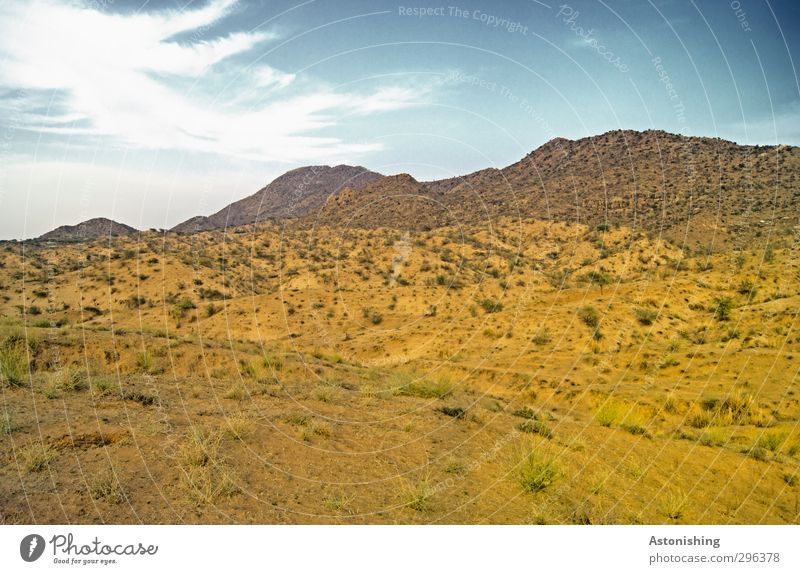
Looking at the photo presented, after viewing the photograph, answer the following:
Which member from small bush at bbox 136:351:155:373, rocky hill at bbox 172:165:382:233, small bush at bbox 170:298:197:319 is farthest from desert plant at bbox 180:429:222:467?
rocky hill at bbox 172:165:382:233

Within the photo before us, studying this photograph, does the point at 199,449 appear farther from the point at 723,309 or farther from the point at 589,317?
the point at 723,309

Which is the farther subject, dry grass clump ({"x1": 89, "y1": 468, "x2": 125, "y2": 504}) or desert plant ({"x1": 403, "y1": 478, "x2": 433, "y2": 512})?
desert plant ({"x1": 403, "y1": 478, "x2": 433, "y2": 512})

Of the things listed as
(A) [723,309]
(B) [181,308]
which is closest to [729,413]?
(A) [723,309]

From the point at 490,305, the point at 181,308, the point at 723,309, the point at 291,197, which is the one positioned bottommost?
the point at 181,308

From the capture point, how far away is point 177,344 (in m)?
18.4

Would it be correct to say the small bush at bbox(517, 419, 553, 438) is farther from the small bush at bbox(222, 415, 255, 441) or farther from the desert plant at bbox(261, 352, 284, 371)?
the desert plant at bbox(261, 352, 284, 371)

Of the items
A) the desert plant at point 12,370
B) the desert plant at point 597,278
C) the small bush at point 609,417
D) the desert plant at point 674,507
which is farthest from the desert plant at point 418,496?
the desert plant at point 597,278

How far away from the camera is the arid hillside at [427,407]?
686 cm

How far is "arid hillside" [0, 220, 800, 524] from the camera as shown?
686cm

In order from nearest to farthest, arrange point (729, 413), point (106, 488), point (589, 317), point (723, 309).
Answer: point (106, 488) → point (729, 413) → point (723, 309) → point (589, 317)

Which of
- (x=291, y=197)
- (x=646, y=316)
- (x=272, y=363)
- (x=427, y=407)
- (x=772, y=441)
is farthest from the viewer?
(x=291, y=197)

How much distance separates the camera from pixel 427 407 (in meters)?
12.0

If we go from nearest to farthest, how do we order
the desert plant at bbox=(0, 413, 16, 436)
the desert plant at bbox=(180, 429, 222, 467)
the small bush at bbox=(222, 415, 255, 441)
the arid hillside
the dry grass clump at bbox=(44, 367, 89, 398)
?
the arid hillside → the desert plant at bbox=(180, 429, 222, 467) → the desert plant at bbox=(0, 413, 16, 436) → the small bush at bbox=(222, 415, 255, 441) → the dry grass clump at bbox=(44, 367, 89, 398)

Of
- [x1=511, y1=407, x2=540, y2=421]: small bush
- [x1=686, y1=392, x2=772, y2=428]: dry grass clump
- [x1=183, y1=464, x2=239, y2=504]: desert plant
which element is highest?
[x1=183, y1=464, x2=239, y2=504]: desert plant
